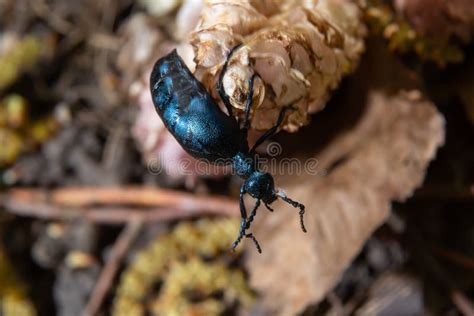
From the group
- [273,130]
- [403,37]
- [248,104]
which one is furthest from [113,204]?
[403,37]

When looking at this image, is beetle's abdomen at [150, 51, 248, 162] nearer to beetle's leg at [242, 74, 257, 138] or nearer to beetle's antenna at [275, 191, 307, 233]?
beetle's leg at [242, 74, 257, 138]

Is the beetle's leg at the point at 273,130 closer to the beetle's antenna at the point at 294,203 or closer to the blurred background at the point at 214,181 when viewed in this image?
the blurred background at the point at 214,181

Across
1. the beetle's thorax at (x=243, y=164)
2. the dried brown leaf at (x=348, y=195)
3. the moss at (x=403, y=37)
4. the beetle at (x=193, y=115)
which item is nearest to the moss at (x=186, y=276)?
the dried brown leaf at (x=348, y=195)

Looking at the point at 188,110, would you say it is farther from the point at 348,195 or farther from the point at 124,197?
the point at 124,197

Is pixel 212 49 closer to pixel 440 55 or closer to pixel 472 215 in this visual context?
pixel 440 55

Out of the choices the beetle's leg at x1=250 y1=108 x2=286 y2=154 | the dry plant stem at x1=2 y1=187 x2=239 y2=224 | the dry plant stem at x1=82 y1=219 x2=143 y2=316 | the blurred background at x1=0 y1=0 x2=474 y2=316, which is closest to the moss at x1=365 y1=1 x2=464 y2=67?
the blurred background at x1=0 y1=0 x2=474 y2=316
